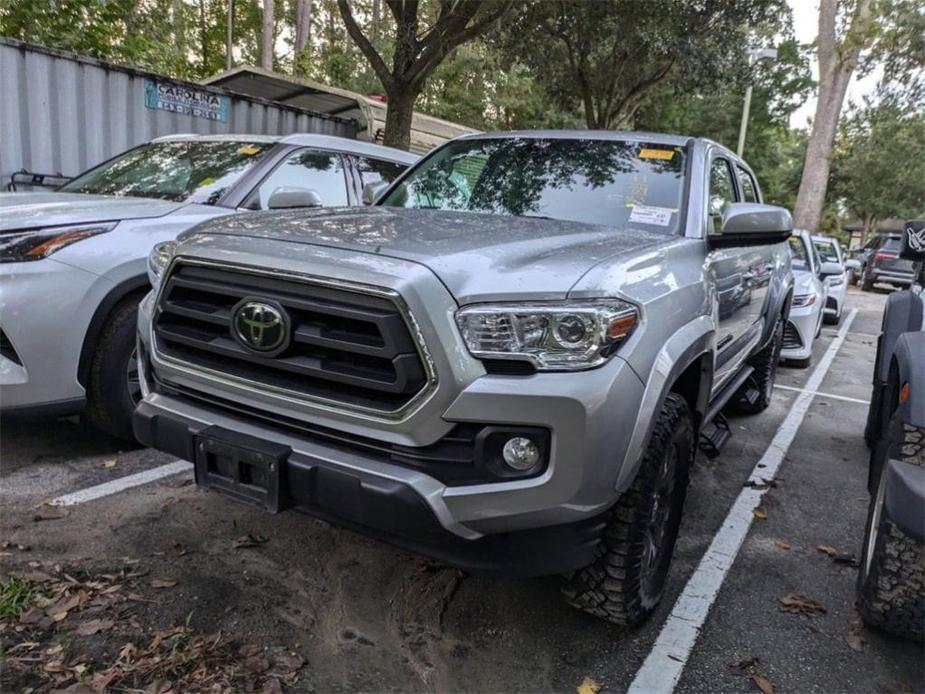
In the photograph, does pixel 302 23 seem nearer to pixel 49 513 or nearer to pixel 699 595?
pixel 49 513

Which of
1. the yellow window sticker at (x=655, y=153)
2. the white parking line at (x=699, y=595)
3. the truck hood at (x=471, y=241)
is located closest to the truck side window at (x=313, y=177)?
the truck hood at (x=471, y=241)

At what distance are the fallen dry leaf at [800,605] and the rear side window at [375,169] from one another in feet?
12.5

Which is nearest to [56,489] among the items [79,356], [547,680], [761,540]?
[79,356]

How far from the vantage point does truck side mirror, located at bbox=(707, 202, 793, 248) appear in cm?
287

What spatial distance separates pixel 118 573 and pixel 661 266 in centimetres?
243

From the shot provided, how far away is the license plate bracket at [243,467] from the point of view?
2133 millimetres

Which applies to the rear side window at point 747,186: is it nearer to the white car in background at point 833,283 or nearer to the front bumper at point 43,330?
Answer: the front bumper at point 43,330

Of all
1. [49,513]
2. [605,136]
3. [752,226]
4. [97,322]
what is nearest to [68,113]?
[97,322]

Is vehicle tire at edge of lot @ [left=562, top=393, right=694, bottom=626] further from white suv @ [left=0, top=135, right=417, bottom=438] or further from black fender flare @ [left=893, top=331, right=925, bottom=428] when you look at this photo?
white suv @ [left=0, top=135, right=417, bottom=438]

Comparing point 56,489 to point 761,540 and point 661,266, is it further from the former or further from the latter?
point 761,540

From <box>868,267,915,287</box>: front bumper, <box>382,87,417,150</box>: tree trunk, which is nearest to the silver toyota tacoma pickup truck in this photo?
<box>382,87,417,150</box>: tree trunk

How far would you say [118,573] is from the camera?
8.97 ft

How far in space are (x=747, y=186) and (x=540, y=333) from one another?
11.9ft

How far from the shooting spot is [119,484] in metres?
3.50
